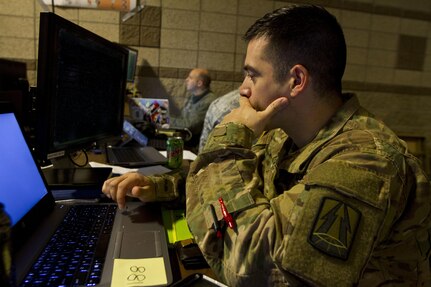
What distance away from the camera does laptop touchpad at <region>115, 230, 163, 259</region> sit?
0.66 m

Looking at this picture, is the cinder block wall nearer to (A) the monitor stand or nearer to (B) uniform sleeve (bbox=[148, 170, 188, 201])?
(A) the monitor stand

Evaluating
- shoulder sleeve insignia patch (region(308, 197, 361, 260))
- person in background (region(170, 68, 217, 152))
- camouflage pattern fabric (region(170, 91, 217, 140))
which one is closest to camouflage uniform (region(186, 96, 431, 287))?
shoulder sleeve insignia patch (region(308, 197, 361, 260))

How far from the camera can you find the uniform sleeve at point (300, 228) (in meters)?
0.57

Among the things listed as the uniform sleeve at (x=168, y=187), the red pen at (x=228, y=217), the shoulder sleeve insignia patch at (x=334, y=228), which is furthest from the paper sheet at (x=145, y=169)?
the shoulder sleeve insignia patch at (x=334, y=228)

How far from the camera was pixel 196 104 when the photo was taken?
337cm

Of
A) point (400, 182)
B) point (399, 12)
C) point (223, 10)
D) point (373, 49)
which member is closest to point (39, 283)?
point (400, 182)

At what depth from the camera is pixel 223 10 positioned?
12.6ft

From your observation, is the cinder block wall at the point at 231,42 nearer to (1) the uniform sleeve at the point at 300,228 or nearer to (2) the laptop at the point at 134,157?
(2) the laptop at the point at 134,157

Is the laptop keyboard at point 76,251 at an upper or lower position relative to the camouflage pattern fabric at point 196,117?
lower

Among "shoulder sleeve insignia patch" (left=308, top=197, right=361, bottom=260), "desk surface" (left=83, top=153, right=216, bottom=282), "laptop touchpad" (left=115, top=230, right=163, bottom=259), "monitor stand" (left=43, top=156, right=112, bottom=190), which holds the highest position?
"shoulder sleeve insignia patch" (left=308, top=197, right=361, bottom=260)

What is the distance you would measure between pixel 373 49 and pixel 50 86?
425cm

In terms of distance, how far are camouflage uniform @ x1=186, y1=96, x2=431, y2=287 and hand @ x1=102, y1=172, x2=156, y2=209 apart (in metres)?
0.18

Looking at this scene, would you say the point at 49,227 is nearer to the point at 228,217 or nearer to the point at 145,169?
the point at 228,217

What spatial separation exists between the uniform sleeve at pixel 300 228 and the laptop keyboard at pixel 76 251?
20cm
